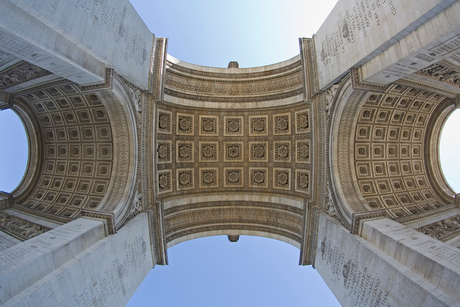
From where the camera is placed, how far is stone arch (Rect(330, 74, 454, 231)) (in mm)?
13664

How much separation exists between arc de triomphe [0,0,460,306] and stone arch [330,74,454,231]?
3.8 inches

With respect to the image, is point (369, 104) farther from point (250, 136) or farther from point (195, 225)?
point (195, 225)

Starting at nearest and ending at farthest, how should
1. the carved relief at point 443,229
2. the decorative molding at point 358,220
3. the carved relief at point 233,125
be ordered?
the decorative molding at point 358,220 < the carved relief at point 443,229 < the carved relief at point 233,125

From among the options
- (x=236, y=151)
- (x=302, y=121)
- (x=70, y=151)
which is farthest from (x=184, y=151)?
(x=302, y=121)

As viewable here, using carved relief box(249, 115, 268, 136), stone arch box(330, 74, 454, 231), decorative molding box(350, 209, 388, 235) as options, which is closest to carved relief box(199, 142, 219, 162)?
carved relief box(249, 115, 268, 136)

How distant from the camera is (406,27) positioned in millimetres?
8227

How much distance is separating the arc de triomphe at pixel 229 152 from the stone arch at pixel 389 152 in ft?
0.32

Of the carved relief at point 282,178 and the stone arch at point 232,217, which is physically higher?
the carved relief at point 282,178

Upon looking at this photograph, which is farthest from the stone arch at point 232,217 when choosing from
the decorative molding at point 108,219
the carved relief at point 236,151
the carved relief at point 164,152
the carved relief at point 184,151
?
the decorative molding at point 108,219

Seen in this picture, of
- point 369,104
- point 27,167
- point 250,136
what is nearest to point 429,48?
point 369,104

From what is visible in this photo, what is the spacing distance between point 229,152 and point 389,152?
10.1 m

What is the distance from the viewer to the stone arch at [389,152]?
44.8 ft

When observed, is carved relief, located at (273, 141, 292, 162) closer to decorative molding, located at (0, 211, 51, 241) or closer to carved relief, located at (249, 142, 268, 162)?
carved relief, located at (249, 142, 268, 162)

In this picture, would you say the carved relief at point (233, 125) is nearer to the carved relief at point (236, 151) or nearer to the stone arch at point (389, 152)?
the carved relief at point (236, 151)
